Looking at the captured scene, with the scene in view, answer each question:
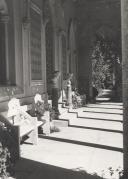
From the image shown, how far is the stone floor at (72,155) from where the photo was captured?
5407 millimetres

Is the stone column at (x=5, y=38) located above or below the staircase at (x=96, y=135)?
above

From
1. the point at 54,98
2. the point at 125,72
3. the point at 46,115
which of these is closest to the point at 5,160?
the point at 125,72

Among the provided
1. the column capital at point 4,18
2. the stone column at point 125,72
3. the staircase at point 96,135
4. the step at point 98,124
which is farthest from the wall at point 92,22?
the stone column at point 125,72

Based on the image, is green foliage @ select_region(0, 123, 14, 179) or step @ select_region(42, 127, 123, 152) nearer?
green foliage @ select_region(0, 123, 14, 179)

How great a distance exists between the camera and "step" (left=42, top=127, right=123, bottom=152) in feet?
25.0

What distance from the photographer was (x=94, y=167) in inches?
225

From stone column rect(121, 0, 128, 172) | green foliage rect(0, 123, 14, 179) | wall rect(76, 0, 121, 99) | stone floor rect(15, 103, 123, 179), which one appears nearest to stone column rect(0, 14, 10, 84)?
stone floor rect(15, 103, 123, 179)

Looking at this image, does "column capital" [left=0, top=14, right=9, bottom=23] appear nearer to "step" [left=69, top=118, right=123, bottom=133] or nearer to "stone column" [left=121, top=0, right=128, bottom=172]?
"step" [left=69, top=118, right=123, bottom=133]

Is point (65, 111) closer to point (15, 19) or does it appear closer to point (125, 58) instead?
point (15, 19)

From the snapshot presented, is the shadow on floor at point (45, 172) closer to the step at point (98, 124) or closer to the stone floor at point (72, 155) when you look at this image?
the stone floor at point (72, 155)

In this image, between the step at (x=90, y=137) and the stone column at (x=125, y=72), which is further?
the step at (x=90, y=137)

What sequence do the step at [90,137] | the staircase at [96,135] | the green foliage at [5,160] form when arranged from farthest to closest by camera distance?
the step at [90,137]
the staircase at [96,135]
the green foliage at [5,160]

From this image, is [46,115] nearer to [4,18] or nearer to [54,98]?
[54,98]

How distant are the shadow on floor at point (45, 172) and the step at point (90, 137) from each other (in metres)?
1.97
